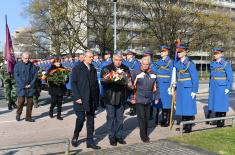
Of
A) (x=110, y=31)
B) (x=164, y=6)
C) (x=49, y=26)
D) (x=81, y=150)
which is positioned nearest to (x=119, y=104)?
(x=81, y=150)

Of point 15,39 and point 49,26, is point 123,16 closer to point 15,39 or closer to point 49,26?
point 49,26

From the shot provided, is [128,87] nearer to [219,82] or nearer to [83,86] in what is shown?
[83,86]

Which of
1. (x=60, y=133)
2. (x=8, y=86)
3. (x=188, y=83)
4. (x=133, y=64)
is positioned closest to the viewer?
(x=188, y=83)

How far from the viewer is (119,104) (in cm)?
819

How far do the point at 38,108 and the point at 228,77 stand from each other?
22.3ft

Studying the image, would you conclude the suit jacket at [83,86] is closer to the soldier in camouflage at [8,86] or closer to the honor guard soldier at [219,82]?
the honor guard soldier at [219,82]

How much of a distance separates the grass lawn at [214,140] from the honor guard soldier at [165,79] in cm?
133

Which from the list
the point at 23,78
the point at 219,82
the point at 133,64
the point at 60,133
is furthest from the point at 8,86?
the point at 219,82

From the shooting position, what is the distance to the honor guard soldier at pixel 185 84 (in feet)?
30.7

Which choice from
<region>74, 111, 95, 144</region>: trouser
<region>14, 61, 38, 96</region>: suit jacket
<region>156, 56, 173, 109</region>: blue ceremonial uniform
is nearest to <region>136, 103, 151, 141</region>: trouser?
<region>74, 111, 95, 144</region>: trouser

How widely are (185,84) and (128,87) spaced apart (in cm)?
177

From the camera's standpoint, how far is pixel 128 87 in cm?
827

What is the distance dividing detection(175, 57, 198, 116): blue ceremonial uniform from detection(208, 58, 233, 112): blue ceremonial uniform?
0.91 metres

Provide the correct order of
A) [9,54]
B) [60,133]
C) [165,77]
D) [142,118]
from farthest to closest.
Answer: [9,54], [165,77], [60,133], [142,118]
